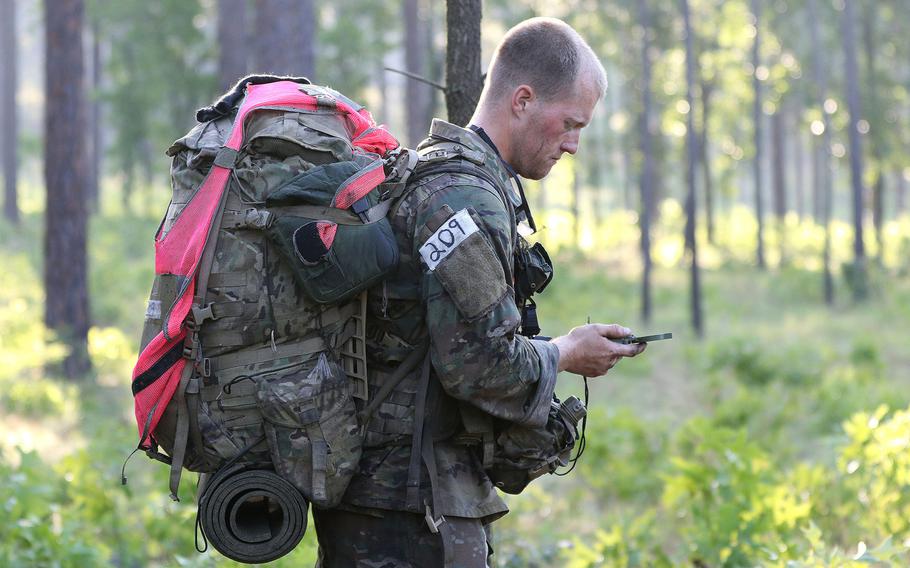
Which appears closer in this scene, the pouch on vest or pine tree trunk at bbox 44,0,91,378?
the pouch on vest

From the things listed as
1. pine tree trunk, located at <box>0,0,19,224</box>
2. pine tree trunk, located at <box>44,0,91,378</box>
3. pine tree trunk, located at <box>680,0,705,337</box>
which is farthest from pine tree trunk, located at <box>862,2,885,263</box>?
pine tree trunk, located at <box>0,0,19,224</box>

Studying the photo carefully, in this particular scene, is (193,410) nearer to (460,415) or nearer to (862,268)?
(460,415)

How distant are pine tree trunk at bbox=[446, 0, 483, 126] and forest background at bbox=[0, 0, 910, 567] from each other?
13mm

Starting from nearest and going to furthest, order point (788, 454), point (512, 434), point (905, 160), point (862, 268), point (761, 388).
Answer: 1. point (512, 434)
2. point (788, 454)
3. point (761, 388)
4. point (862, 268)
5. point (905, 160)

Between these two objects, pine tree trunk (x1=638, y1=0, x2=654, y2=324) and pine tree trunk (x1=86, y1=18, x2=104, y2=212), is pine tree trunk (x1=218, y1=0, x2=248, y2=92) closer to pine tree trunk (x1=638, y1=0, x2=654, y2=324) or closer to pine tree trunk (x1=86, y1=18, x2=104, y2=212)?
pine tree trunk (x1=638, y1=0, x2=654, y2=324)

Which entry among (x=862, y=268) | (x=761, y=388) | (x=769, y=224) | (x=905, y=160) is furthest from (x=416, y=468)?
(x=769, y=224)

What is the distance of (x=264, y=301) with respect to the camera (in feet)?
8.72

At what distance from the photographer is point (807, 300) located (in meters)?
23.2

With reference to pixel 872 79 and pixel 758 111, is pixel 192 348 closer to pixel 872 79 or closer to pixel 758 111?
pixel 758 111

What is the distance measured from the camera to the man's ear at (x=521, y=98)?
9.25 ft

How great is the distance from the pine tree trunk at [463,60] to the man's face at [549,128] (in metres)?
1.55

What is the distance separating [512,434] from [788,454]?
268 inches

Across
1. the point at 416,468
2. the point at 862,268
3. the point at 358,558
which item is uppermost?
the point at 416,468

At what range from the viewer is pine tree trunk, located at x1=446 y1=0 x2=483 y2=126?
4.41m
